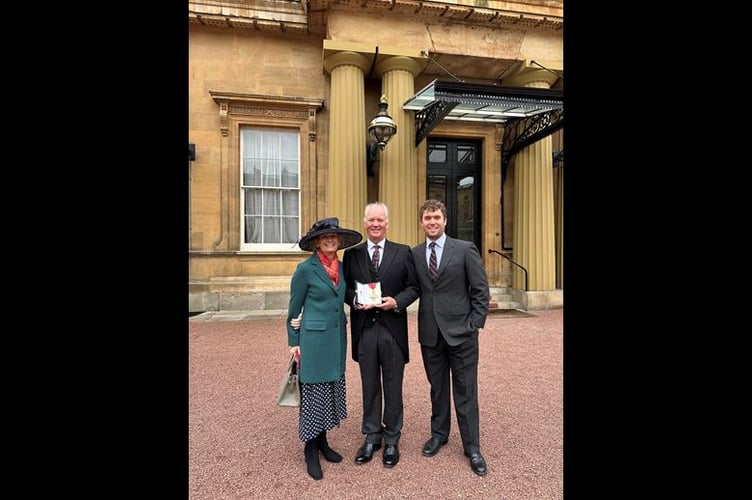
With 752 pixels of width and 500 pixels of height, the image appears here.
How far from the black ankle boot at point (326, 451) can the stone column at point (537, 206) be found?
7.16 m

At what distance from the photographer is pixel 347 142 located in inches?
299

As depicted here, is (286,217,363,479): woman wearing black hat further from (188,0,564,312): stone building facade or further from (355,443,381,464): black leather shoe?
(188,0,564,312): stone building facade

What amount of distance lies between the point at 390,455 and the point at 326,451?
49 centimetres

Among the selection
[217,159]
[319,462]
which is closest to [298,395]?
[319,462]

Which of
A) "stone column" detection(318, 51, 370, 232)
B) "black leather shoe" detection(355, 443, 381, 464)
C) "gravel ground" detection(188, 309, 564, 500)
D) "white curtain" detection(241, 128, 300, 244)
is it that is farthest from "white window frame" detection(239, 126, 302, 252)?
"black leather shoe" detection(355, 443, 381, 464)

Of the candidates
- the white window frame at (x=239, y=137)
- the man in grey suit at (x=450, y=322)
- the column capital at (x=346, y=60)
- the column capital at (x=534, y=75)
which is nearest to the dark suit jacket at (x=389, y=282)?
the man in grey suit at (x=450, y=322)

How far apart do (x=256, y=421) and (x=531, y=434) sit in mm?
2501

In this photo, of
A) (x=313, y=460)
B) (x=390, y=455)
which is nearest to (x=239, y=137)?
(x=313, y=460)

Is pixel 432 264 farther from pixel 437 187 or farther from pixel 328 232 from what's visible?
pixel 437 187

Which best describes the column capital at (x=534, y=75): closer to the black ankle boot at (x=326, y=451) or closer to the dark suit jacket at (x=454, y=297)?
the dark suit jacket at (x=454, y=297)

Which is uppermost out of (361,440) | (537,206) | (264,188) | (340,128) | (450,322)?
(340,128)

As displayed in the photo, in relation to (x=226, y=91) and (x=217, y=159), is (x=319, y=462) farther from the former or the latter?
(x=226, y=91)
